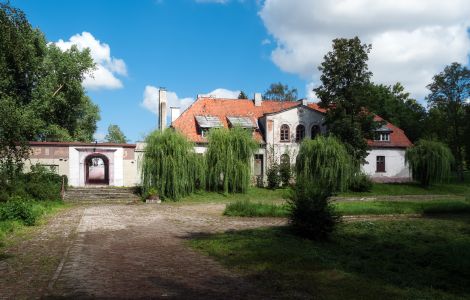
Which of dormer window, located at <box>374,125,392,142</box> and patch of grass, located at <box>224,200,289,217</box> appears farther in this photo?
dormer window, located at <box>374,125,392,142</box>

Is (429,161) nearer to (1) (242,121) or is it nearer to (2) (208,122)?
(1) (242,121)

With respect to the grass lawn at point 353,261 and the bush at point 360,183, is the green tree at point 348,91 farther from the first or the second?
the grass lawn at point 353,261

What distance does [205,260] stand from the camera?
9344 mm

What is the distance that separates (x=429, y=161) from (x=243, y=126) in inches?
631

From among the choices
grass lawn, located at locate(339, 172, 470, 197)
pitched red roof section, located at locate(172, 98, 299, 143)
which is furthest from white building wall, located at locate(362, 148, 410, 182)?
pitched red roof section, located at locate(172, 98, 299, 143)

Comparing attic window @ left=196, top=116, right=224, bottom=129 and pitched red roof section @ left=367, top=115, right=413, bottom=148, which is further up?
attic window @ left=196, top=116, right=224, bottom=129

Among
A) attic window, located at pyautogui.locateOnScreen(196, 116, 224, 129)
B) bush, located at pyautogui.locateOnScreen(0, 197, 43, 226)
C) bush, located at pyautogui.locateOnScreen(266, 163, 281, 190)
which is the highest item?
attic window, located at pyautogui.locateOnScreen(196, 116, 224, 129)

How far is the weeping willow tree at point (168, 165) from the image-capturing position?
1078 inches

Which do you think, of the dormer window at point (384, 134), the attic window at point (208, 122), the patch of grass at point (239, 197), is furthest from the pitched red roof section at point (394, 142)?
the attic window at point (208, 122)

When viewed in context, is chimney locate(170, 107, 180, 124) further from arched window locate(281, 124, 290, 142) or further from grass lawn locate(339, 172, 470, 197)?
grass lawn locate(339, 172, 470, 197)

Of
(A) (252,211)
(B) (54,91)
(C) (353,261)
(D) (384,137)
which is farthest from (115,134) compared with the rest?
(C) (353,261)

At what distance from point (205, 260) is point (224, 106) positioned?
3090 cm

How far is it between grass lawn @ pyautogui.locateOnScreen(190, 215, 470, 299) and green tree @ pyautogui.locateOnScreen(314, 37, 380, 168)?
20.0 metres

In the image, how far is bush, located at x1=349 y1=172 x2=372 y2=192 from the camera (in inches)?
1278
